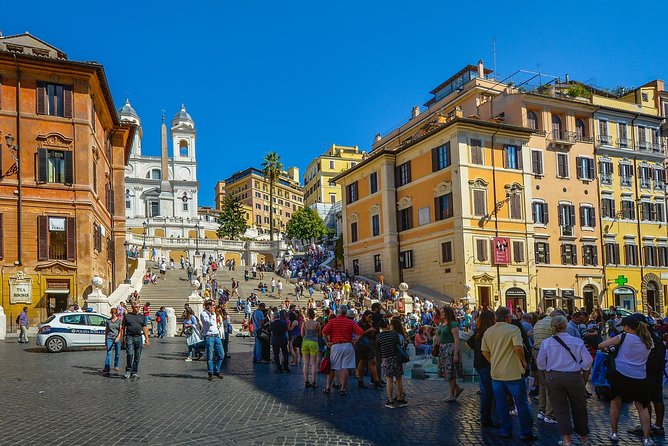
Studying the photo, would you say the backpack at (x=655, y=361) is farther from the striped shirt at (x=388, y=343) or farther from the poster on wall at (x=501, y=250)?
the poster on wall at (x=501, y=250)

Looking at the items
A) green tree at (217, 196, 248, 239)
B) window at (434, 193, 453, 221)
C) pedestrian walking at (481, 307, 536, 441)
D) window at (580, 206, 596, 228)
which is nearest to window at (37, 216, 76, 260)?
window at (434, 193, 453, 221)

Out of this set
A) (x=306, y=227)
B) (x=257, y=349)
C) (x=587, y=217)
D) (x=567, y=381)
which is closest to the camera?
(x=567, y=381)

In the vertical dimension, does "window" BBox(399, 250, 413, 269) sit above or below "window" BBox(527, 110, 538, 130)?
below

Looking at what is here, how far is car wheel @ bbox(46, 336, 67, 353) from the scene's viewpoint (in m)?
20.9

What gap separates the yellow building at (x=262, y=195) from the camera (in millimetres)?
122000

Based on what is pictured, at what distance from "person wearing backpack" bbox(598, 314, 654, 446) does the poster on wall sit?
3187cm

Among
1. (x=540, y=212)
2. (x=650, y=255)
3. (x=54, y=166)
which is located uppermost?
(x=54, y=166)

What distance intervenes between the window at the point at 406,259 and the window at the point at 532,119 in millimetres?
12056

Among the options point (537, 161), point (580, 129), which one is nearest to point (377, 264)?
point (537, 161)

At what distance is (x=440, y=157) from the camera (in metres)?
40.8

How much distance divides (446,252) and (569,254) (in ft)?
31.3

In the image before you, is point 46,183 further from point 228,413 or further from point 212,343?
point 228,413

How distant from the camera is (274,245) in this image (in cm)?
6556

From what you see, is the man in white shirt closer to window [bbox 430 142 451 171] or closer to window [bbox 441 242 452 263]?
window [bbox 441 242 452 263]
